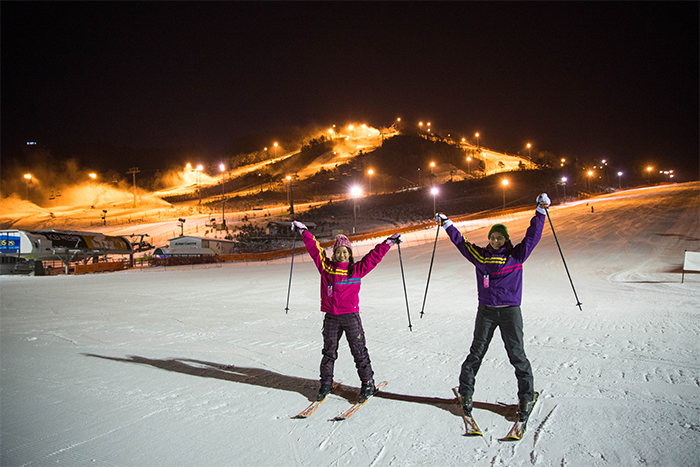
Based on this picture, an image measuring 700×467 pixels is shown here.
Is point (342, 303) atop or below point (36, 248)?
below

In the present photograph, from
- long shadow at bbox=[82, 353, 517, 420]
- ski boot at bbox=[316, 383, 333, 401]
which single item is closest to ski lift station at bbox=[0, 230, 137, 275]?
long shadow at bbox=[82, 353, 517, 420]

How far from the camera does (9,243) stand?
76.6 feet

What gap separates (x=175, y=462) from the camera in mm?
3246

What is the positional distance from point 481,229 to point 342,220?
57.9ft

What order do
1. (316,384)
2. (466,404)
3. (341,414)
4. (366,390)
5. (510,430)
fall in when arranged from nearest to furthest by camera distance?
(510,430)
(466,404)
(341,414)
(366,390)
(316,384)

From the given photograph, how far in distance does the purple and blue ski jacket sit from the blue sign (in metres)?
28.0

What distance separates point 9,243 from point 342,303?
27164 millimetres

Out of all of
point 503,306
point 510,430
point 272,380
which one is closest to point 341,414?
point 272,380

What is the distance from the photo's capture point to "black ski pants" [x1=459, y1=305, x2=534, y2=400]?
374 centimetres

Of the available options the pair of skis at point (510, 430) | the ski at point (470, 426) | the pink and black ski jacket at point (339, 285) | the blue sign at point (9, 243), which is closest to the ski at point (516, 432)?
the pair of skis at point (510, 430)

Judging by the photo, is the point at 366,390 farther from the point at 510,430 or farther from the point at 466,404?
the point at 510,430

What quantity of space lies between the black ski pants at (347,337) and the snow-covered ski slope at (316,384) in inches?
12.9

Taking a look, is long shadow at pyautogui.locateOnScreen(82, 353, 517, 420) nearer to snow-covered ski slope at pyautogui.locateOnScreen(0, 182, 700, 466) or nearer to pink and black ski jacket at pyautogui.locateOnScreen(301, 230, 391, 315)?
snow-covered ski slope at pyautogui.locateOnScreen(0, 182, 700, 466)

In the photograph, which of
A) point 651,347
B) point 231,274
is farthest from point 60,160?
point 651,347
